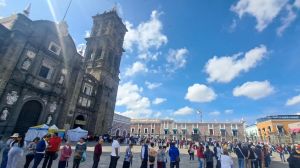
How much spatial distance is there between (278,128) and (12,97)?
49239 mm

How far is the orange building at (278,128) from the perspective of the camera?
1466 inches

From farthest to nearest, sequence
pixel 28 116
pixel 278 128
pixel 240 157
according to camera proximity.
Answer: pixel 278 128 → pixel 28 116 → pixel 240 157

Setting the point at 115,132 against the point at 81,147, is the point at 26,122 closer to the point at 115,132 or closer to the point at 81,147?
the point at 81,147

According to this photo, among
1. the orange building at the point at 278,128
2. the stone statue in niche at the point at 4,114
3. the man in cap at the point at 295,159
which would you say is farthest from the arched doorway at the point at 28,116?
the orange building at the point at 278,128

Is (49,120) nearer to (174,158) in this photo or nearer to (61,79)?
(61,79)

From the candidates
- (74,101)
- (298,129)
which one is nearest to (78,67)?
(74,101)

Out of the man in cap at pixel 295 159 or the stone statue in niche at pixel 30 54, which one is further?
the stone statue in niche at pixel 30 54

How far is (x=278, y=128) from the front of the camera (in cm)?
3934

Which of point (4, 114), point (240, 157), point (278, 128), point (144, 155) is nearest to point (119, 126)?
point (4, 114)

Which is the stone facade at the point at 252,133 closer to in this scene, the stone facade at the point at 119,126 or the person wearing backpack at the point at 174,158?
the stone facade at the point at 119,126

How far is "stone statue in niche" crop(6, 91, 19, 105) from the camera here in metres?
16.6

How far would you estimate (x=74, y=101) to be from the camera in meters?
23.8

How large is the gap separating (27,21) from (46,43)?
9.43ft

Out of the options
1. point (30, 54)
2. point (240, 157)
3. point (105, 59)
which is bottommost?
point (240, 157)
